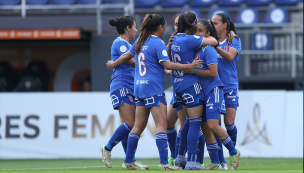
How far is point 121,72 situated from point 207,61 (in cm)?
128

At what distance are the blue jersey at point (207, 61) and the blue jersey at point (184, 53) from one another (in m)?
0.08

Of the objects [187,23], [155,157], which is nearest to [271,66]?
[155,157]

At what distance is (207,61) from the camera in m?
5.25

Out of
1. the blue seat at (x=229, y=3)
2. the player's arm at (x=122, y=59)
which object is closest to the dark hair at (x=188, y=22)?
the player's arm at (x=122, y=59)

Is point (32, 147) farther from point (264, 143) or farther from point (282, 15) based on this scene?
point (282, 15)

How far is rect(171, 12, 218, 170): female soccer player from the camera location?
5.24m

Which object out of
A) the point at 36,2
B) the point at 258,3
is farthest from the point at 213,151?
the point at 36,2

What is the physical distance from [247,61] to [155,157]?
425 centimetres

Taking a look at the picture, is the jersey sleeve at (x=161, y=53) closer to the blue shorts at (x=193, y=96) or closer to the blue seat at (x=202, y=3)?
the blue shorts at (x=193, y=96)

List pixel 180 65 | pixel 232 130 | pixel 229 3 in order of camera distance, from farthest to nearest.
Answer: pixel 229 3, pixel 232 130, pixel 180 65

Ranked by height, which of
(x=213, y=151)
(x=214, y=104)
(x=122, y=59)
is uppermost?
(x=122, y=59)

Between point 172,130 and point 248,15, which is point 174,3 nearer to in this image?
point 248,15

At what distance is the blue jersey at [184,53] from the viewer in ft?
17.0

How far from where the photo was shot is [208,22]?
549 cm
